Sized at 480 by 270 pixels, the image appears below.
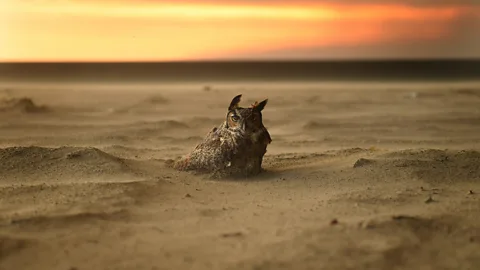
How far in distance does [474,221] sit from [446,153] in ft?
5.11

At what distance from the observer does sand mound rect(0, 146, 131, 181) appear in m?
3.62

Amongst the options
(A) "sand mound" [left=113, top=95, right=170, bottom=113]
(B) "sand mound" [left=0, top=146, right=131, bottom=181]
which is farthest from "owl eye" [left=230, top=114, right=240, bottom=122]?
(A) "sand mound" [left=113, top=95, right=170, bottom=113]

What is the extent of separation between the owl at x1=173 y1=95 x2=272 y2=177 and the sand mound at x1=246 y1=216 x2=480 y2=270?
1.28 metres

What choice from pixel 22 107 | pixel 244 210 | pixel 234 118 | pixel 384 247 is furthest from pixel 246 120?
pixel 22 107

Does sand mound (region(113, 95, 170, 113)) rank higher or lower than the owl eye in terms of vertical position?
lower

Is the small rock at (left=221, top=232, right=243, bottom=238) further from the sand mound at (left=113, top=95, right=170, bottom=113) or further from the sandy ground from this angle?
the sand mound at (left=113, top=95, right=170, bottom=113)

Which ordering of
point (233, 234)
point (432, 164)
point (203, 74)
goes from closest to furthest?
point (233, 234) → point (432, 164) → point (203, 74)

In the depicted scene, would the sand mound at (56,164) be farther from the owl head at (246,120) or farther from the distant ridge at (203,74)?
the distant ridge at (203,74)

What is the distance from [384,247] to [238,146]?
158cm

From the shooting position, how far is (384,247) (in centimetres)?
231

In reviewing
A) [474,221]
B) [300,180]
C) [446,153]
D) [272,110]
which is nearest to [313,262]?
[474,221]

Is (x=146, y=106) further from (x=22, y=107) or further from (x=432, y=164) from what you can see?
(x=432, y=164)

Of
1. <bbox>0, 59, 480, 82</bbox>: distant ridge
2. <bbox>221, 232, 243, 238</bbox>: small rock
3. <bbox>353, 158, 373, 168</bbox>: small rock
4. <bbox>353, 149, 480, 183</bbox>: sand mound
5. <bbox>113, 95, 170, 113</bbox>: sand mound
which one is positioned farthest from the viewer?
<bbox>0, 59, 480, 82</bbox>: distant ridge

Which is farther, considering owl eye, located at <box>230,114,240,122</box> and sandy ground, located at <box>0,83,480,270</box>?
owl eye, located at <box>230,114,240,122</box>
